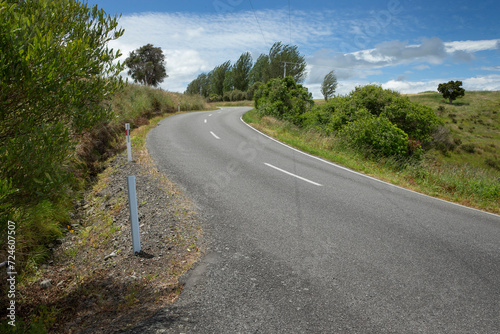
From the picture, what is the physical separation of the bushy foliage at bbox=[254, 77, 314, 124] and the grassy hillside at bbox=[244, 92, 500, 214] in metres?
1.40

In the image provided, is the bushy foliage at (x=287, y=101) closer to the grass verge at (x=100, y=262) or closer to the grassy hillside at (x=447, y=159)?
the grassy hillside at (x=447, y=159)

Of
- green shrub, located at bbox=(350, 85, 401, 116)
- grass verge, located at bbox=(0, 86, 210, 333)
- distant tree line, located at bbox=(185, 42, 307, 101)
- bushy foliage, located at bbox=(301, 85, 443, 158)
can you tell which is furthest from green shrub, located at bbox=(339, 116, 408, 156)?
distant tree line, located at bbox=(185, 42, 307, 101)

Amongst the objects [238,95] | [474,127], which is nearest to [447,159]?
[474,127]

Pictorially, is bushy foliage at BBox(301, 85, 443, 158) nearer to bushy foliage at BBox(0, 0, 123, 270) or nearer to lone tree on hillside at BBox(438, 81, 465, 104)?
bushy foliage at BBox(0, 0, 123, 270)

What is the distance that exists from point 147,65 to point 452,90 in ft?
219

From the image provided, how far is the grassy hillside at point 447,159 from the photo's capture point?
8453mm

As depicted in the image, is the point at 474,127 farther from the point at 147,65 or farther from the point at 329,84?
the point at 147,65

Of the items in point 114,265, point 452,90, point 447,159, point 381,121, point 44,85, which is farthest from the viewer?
point 452,90

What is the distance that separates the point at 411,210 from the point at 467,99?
78.7 metres

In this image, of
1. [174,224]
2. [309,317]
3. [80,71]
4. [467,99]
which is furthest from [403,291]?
[467,99]

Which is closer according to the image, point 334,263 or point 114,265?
point 334,263

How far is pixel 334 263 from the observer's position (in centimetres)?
397

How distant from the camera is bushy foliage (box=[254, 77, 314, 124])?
23797 mm

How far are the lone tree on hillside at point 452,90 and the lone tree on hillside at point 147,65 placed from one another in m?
63.5
